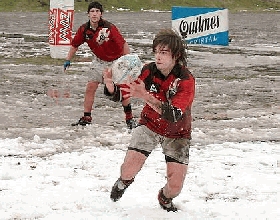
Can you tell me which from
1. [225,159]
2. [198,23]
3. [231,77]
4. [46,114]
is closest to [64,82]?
[46,114]

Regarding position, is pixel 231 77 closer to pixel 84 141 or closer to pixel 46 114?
pixel 46 114

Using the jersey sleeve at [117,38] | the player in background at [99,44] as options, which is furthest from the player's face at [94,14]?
the jersey sleeve at [117,38]

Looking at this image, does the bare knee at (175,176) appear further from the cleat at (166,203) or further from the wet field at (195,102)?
the wet field at (195,102)

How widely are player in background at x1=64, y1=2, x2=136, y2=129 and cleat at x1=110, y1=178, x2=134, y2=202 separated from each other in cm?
323

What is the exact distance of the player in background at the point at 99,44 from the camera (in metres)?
8.06

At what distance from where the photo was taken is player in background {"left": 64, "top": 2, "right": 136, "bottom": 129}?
8.06m

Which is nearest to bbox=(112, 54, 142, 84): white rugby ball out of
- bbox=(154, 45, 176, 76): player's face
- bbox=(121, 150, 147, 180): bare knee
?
bbox=(154, 45, 176, 76): player's face

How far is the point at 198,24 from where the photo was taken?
69.2 ft

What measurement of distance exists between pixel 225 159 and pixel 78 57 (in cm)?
1116

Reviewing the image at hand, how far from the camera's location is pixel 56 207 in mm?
4898

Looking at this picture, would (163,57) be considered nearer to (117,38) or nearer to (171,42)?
(171,42)

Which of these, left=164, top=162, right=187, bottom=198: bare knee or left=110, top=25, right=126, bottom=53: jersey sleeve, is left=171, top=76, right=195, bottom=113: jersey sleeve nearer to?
left=164, top=162, right=187, bottom=198: bare knee

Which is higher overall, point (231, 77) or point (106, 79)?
point (106, 79)

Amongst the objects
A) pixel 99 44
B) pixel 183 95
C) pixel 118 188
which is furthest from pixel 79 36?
pixel 183 95
